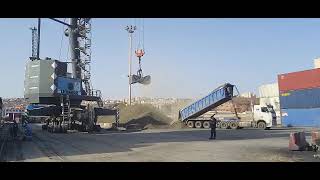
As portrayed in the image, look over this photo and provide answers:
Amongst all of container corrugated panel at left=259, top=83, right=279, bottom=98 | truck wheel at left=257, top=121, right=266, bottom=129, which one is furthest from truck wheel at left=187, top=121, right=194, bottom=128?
container corrugated panel at left=259, top=83, right=279, bottom=98

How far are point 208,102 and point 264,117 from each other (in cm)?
595

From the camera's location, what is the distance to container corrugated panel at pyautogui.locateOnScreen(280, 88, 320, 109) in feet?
159

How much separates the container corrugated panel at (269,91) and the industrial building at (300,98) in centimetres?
5219

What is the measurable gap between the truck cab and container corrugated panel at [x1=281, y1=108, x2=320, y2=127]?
27.2 ft

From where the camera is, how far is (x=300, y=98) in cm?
5056

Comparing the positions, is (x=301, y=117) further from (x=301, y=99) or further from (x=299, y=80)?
(x=299, y=80)

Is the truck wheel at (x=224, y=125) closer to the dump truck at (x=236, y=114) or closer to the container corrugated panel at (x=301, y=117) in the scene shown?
the dump truck at (x=236, y=114)

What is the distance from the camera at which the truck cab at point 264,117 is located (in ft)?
137

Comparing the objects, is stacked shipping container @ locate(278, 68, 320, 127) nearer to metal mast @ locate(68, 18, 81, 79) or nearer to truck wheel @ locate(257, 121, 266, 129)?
truck wheel @ locate(257, 121, 266, 129)

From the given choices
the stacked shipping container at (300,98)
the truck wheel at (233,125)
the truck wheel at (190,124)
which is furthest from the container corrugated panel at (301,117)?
the truck wheel at (190,124)

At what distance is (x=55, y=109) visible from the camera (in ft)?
128

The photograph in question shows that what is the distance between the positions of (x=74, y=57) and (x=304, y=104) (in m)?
30.2
